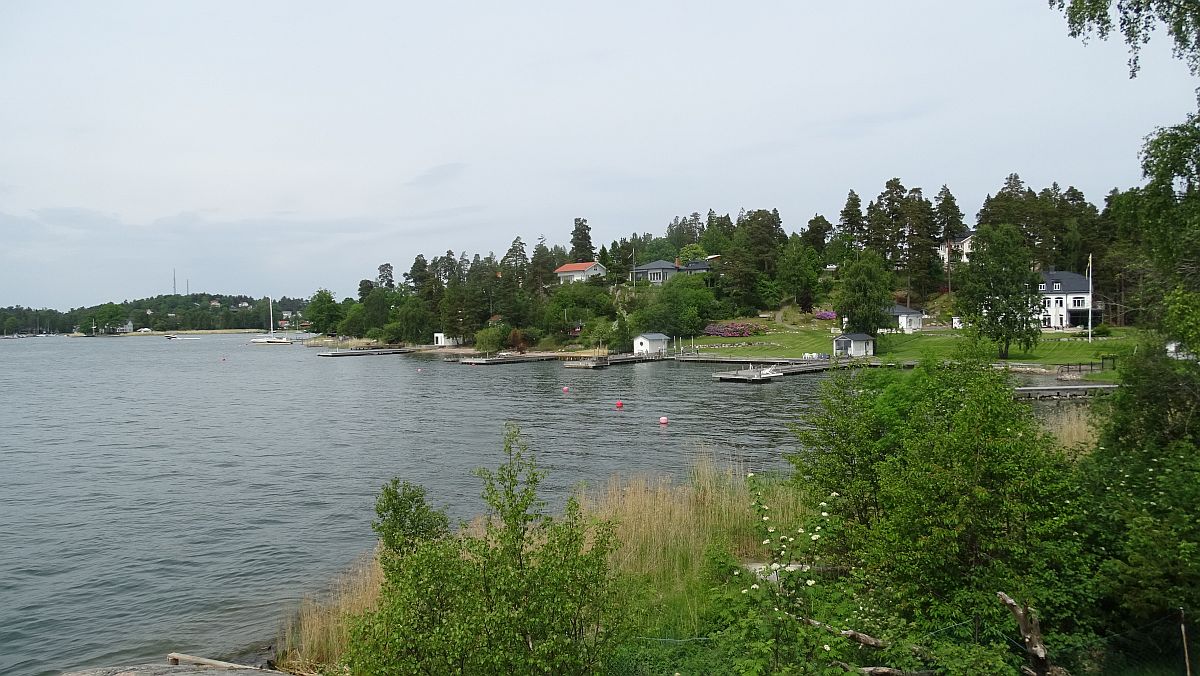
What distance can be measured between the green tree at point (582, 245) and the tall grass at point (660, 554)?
133 m

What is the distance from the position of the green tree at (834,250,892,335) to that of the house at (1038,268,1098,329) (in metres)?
18.4

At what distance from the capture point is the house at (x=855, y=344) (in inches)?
2759

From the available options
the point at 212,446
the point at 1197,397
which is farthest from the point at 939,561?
the point at 212,446

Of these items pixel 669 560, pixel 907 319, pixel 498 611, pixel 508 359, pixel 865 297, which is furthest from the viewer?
pixel 508 359

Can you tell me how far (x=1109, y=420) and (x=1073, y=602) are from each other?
17.5 feet

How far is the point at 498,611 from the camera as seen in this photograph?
6402mm

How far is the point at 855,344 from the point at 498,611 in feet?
228

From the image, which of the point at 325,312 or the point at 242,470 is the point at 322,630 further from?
the point at 325,312

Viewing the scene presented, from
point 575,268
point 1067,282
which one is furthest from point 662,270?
point 1067,282

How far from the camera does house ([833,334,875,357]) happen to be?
230ft

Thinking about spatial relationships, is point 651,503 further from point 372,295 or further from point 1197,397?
point 372,295

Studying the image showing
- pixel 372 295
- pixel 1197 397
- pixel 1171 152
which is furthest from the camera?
pixel 372 295

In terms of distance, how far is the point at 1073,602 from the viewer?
26.3 ft

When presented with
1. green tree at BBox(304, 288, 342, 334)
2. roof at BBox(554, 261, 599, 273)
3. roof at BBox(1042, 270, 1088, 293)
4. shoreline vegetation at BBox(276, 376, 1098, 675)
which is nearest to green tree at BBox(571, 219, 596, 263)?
roof at BBox(554, 261, 599, 273)
